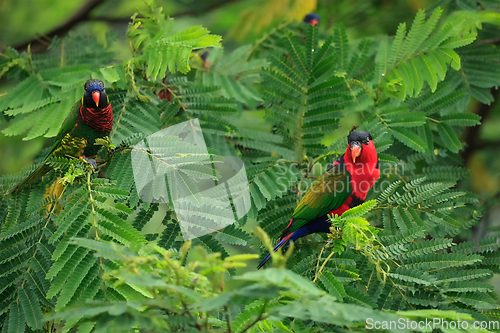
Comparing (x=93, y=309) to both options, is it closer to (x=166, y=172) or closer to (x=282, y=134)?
(x=166, y=172)

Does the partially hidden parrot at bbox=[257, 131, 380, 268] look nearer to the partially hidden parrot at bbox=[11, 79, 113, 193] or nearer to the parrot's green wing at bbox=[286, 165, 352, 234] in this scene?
the parrot's green wing at bbox=[286, 165, 352, 234]

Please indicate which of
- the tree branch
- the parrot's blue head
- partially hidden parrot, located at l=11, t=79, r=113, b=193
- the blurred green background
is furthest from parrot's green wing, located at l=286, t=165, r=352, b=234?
the tree branch

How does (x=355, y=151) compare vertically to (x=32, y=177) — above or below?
above

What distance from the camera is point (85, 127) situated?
8.73 ft

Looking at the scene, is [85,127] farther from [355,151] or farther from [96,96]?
[355,151]

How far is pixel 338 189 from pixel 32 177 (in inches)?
80.1

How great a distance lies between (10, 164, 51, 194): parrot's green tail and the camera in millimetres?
2479

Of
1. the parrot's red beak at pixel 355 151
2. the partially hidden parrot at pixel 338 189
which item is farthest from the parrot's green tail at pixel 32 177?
the parrot's red beak at pixel 355 151

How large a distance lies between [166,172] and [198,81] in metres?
1.40

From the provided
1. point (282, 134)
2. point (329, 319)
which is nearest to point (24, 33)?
point (282, 134)

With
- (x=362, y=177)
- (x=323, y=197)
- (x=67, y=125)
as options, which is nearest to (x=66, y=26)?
(x=67, y=125)

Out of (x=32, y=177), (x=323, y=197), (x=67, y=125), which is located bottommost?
(x=323, y=197)

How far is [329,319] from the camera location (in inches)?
52.4

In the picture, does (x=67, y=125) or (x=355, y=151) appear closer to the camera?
(x=355, y=151)
